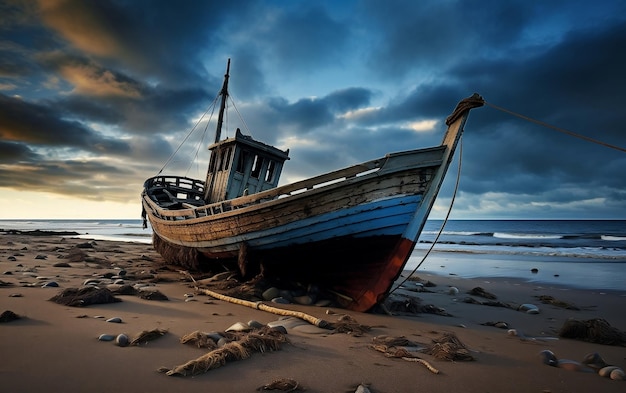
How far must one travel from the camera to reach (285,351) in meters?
3.63

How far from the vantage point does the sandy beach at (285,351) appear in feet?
9.25

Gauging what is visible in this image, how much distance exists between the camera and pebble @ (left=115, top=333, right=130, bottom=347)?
11.5 ft

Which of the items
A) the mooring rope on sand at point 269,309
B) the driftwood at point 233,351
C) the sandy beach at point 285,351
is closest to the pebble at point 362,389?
the sandy beach at point 285,351

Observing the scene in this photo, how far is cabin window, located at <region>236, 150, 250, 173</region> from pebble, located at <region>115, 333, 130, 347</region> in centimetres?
839

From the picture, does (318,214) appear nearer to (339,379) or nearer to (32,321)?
(339,379)

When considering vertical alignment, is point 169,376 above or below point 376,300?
below

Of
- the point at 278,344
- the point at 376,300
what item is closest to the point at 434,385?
the point at 278,344

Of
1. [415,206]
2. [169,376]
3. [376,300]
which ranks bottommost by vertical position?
[169,376]

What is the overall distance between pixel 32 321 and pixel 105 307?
105cm

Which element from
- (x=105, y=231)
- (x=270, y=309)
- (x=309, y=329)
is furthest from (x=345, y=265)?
(x=105, y=231)

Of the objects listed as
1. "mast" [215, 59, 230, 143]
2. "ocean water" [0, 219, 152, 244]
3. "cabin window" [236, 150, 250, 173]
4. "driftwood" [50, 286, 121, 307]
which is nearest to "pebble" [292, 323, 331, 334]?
"driftwood" [50, 286, 121, 307]

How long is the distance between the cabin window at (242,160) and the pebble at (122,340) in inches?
330

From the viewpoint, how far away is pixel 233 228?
704 centimetres

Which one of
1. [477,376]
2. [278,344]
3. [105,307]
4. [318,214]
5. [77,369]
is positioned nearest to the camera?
[77,369]
